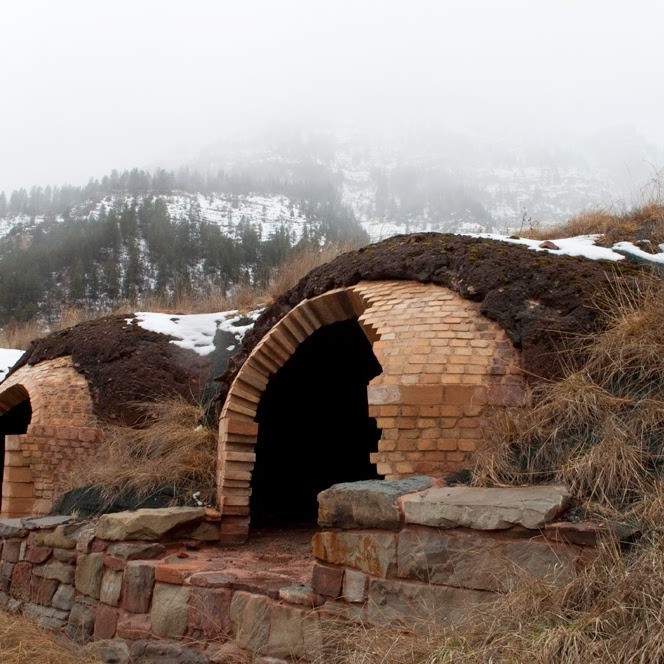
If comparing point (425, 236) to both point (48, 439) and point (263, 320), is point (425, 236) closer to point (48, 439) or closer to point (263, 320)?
point (263, 320)

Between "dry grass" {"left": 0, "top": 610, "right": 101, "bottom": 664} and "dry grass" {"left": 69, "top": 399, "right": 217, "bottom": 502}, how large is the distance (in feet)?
4.17

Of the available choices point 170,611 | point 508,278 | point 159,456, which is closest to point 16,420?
point 159,456

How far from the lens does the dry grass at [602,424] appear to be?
11.3 feet

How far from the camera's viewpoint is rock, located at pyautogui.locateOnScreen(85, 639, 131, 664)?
4.90m

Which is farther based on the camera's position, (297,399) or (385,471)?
(297,399)

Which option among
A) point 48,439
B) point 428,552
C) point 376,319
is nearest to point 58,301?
point 48,439

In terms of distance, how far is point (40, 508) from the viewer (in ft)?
24.3

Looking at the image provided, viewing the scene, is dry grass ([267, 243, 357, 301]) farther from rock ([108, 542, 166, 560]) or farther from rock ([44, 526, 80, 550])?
rock ([108, 542, 166, 560])

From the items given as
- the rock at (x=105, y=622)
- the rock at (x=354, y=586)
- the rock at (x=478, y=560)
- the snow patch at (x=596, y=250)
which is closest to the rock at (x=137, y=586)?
the rock at (x=105, y=622)

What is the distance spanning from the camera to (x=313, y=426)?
9.12 meters

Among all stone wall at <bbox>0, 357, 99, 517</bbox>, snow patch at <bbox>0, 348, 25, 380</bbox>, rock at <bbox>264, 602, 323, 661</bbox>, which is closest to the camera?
rock at <bbox>264, 602, 323, 661</bbox>

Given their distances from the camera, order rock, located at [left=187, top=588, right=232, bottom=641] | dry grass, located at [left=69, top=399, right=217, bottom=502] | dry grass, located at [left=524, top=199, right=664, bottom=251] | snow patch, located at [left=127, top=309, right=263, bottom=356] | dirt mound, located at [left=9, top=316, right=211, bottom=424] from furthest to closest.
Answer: snow patch, located at [left=127, top=309, right=263, bottom=356]
dirt mound, located at [left=9, top=316, right=211, bottom=424]
dry grass, located at [left=524, top=199, right=664, bottom=251]
dry grass, located at [left=69, top=399, right=217, bottom=502]
rock, located at [left=187, top=588, right=232, bottom=641]

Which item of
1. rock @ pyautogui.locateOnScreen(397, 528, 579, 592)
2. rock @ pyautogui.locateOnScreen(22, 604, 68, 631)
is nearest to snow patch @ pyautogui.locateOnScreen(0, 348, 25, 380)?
rock @ pyautogui.locateOnScreen(22, 604, 68, 631)

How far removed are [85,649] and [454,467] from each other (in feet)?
10.1
